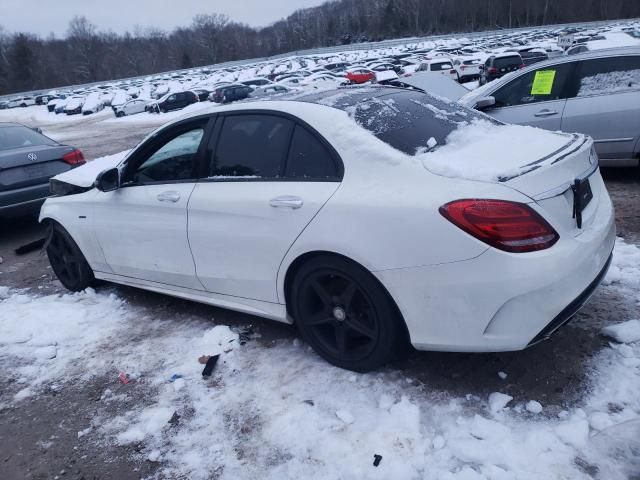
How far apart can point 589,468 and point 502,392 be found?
0.60 metres

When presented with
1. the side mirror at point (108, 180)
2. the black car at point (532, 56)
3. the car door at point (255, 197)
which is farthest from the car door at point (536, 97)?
the black car at point (532, 56)

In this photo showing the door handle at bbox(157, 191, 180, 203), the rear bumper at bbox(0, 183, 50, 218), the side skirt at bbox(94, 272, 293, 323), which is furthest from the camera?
the rear bumper at bbox(0, 183, 50, 218)

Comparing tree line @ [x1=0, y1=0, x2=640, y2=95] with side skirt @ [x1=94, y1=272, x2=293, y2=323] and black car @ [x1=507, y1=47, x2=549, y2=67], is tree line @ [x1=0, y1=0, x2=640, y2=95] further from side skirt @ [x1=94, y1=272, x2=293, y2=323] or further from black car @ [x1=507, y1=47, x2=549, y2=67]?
side skirt @ [x1=94, y1=272, x2=293, y2=323]

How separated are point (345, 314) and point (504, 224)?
104 centimetres

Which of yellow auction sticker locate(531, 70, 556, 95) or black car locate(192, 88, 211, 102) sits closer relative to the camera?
yellow auction sticker locate(531, 70, 556, 95)

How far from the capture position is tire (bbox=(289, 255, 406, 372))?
275 centimetres

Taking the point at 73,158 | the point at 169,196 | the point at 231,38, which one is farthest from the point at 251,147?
the point at 231,38

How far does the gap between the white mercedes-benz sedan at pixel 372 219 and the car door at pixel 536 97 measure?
3055 mm

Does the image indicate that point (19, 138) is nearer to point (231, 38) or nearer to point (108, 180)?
point (108, 180)

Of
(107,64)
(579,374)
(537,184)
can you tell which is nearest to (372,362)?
(579,374)

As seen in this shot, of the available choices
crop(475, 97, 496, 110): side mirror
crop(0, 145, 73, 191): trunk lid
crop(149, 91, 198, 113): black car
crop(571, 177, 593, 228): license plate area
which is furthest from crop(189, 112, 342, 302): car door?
crop(149, 91, 198, 113): black car

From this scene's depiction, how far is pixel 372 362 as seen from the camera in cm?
294

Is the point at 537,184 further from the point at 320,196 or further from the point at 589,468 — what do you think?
the point at 589,468

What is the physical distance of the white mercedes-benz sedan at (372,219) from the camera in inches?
95.3
